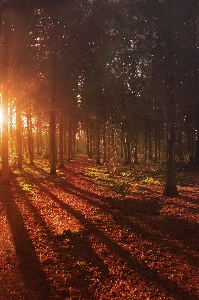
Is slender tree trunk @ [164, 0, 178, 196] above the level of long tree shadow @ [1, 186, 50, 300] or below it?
above

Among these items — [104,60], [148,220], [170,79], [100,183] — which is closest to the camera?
[148,220]

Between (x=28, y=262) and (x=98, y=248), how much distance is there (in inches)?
63.2

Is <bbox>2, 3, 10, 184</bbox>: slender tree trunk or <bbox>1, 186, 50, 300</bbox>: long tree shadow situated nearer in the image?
<bbox>1, 186, 50, 300</bbox>: long tree shadow

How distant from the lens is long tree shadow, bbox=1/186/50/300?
477cm

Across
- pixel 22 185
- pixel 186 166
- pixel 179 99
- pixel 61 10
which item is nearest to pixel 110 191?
pixel 22 185

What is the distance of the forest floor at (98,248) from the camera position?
4.88 m

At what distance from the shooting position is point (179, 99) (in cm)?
1823

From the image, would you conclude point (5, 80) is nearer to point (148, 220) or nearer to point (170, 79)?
point (170, 79)

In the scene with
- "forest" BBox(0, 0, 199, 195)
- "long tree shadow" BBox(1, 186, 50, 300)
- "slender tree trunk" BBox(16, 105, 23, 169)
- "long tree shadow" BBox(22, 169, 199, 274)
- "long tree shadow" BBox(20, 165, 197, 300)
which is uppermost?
"forest" BBox(0, 0, 199, 195)

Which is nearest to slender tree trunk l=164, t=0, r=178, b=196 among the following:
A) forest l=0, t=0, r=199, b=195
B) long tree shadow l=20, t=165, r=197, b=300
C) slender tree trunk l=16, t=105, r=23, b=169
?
forest l=0, t=0, r=199, b=195

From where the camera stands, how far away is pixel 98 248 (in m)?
6.78

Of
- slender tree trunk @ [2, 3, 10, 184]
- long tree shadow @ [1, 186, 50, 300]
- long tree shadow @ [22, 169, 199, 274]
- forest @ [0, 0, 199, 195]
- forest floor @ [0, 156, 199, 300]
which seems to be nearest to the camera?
long tree shadow @ [1, 186, 50, 300]

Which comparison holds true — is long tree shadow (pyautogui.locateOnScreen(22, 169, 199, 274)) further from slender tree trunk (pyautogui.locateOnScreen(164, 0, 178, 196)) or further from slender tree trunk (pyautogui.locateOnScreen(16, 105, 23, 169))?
slender tree trunk (pyautogui.locateOnScreen(16, 105, 23, 169))

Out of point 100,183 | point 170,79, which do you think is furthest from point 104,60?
point 170,79
